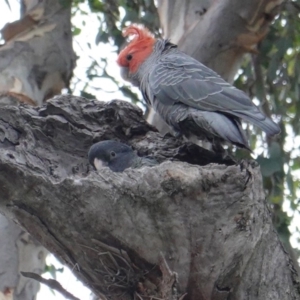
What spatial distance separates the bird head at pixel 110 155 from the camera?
2385 millimetres

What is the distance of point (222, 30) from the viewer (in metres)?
3.13

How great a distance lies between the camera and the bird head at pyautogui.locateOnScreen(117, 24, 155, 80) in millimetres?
3080

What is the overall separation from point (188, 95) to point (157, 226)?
814 mm

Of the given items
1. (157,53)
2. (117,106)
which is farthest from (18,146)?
(157,53)

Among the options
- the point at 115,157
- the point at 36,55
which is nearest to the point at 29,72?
the point at 36,55

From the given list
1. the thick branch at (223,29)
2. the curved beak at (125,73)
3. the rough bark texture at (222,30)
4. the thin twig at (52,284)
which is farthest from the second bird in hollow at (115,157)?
the thick branch at (223,29)

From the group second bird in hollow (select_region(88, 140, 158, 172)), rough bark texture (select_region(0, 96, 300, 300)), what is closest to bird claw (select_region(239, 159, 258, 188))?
rough bark texture (select_region(0, 96, 300, 300))

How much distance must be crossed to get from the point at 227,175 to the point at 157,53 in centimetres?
121

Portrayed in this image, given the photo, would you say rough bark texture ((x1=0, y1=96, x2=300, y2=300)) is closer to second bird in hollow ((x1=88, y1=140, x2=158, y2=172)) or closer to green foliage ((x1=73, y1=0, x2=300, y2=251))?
second bird in hollow ((x1=88, y1=140, x2=158, y2=172))

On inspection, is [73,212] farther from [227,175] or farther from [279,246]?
[279,246]

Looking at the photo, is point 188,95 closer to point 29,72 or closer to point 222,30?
point 222,30

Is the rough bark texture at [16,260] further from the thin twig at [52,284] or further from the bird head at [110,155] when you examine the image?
the thin twig at [52,284]

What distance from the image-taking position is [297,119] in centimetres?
378

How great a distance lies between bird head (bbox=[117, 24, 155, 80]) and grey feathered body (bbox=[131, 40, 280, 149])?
7cm
